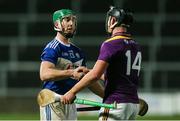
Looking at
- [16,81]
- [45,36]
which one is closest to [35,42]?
[45,36]

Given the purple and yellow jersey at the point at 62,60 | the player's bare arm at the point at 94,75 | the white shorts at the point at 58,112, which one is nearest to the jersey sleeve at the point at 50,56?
the purple and yellow jersey at the point at 62,60

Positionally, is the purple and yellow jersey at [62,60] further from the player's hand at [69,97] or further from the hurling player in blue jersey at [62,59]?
the player's hand at [69,97]

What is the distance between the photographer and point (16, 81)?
886 inches

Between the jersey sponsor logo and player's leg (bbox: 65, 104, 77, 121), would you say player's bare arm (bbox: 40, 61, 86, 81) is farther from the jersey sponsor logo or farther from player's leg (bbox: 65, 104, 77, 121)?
player's leg (bbox: 65, 104, 77, 121)

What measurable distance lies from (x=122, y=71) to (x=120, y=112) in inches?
15.4

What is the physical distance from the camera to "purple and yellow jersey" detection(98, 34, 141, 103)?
24.6 feet

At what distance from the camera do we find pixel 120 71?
297 inches

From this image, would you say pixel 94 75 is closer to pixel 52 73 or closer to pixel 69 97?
pixel 69 97

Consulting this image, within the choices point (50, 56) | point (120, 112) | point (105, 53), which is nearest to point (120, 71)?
point (105, 53)

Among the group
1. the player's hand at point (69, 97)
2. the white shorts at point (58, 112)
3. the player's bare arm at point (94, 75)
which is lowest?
the white shorts at point (58, 112)

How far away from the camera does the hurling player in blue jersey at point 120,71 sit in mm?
7483

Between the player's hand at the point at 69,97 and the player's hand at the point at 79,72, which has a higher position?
the player's hand at the point at 79,72

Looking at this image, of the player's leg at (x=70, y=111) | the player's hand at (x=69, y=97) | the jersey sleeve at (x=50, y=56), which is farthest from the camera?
the player's leg at (x=70, y=111)

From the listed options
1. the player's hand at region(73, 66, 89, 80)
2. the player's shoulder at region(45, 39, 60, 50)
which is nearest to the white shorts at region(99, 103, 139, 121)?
the player's hand at region(73, 66, 89, 80)
